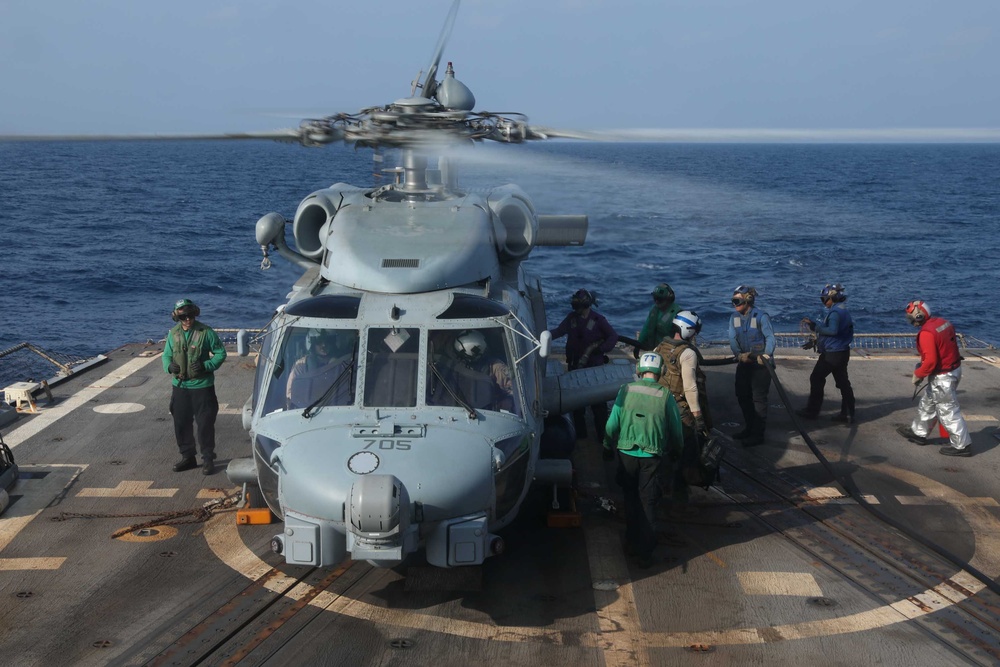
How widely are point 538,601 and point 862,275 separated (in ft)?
104

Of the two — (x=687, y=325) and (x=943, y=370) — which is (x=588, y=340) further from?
(x=943, y=370)

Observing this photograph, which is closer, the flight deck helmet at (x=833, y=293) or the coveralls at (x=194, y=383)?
the coveralls at (x=194, y=383)

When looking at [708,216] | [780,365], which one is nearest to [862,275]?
[708,216]

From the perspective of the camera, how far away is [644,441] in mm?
7738

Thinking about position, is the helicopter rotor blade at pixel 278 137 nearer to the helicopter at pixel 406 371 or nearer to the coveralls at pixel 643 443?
the helicopter at pixel 406 371

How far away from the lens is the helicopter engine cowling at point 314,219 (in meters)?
9.48

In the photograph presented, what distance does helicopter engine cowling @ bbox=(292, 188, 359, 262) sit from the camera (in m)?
9.48

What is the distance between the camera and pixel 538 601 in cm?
739

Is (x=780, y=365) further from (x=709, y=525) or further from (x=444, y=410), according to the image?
(x=444, y=410)

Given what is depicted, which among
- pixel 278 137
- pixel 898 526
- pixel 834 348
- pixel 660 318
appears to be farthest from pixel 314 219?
pixel 834 348

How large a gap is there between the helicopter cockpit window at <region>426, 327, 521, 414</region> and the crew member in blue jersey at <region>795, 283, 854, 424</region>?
17.4 ft

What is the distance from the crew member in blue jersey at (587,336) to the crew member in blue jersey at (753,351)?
4.52 ft

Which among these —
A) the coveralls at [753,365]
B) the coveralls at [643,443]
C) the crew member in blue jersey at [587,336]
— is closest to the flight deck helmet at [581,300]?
the crew member in blue jersey at [587,336]

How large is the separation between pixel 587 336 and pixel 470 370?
3.63 meters
